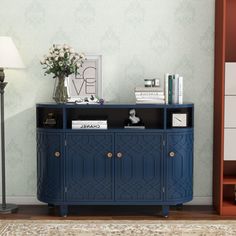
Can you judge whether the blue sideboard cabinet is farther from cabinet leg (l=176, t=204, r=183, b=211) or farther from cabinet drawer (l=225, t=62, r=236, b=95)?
cabinet drawer (l=225, t=62, r=236, b=95)

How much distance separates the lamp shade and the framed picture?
553 mm

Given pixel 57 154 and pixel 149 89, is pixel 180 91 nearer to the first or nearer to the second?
pixel 149 89

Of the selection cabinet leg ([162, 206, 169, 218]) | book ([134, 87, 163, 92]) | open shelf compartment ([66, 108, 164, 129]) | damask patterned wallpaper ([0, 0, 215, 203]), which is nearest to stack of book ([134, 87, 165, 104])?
book ([134, 87, 163, 92])

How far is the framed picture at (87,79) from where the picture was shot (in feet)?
15.4

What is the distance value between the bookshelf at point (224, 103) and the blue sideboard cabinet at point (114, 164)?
35 centimetres

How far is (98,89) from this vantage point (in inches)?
187

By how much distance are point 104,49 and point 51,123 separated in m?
0.91

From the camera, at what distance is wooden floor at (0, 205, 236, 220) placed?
14.4 feet

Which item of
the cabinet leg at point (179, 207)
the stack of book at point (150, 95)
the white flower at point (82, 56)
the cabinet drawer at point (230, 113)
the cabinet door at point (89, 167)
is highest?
the white flower at point (82, 56)

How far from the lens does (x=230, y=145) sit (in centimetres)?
451

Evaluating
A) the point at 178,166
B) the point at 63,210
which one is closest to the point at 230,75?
the point at 178,166

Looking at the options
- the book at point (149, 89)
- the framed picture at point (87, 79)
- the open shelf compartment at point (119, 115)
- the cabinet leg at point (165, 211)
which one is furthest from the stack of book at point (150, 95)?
the cabinet leg at point (165, 211)

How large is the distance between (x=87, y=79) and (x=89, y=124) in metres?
0.56

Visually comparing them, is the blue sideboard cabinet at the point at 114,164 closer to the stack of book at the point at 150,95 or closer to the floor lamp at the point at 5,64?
the stack of book at the point at 150,95
